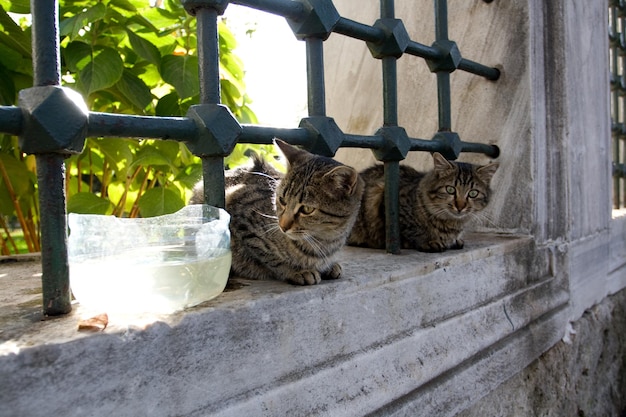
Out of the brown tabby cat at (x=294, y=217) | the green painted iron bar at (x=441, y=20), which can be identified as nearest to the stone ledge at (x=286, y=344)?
the brown tabby cat at (x=294, y=217)

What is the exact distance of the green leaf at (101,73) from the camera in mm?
1626

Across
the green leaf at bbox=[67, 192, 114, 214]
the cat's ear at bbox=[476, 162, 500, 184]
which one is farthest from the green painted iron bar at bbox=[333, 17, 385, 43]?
the green leaf at bbox=[67, 192, 114, 214]

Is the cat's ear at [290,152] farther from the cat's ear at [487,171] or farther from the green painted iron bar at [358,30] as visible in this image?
the cat's ear at [487,171]

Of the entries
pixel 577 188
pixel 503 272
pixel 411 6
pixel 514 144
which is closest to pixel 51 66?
pixel 503 272

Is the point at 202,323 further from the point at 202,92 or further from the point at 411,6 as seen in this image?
the point at 411,6

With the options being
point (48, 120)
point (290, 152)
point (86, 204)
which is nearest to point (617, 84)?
point (290, 152)

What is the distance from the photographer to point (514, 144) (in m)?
2.16

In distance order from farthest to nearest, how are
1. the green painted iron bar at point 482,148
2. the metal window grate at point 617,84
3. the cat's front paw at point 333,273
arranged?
the metal window grate at point 617,84 → the green painted iron bar at point 482,148 → the cat's front paw at point 333,273

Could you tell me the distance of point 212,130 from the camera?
1.14 m

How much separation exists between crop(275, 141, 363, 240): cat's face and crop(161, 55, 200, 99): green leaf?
1.53 ft

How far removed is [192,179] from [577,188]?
1.82 meters

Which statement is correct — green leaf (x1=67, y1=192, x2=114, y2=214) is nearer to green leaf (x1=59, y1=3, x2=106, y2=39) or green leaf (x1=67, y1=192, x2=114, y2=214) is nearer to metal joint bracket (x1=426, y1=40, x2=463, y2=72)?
green leaf (x1=59, y1=3, x2=106, y2=39)

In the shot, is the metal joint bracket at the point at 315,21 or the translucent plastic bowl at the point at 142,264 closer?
the translucent plastic bowl at the point at 142,264

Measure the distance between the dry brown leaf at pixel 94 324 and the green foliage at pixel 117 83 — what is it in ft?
3.26
